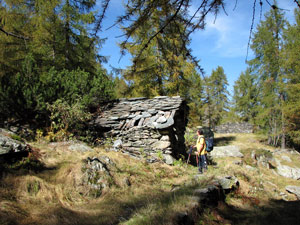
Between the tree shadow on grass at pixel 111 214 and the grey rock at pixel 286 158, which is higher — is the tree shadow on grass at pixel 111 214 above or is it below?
above

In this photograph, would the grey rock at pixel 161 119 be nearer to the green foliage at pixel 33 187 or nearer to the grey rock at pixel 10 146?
the grey rock at pixel 10 146

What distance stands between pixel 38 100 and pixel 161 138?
4.73 meters

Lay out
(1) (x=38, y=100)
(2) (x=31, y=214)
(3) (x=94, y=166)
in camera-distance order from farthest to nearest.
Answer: (1) (x=38, y=100) < (3) (x=94, y=166) < (2) (x=31, y=214)

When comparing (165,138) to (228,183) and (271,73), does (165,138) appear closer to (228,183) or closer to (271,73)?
(228,183)

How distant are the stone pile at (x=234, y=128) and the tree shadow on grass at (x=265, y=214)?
25.6 m

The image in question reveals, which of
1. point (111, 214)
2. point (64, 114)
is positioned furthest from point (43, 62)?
point (111, 214)

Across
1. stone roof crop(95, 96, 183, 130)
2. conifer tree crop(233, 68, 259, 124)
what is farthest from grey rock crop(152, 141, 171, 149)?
conifer tree crop(233, 68, 259, 124)

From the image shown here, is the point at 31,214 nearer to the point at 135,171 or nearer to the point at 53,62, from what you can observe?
the point at 135,171

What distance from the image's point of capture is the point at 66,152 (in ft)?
18.7

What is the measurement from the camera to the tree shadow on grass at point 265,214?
3.61 meters

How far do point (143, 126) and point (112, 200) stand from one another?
13.2ft

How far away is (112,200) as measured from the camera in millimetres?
4031

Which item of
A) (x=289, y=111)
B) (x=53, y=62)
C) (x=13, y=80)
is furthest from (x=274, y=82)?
(x=13, y=80)

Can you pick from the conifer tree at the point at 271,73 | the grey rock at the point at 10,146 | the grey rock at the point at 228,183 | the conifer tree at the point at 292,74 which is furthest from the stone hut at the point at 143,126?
the conifer tree at the point at 271,73
